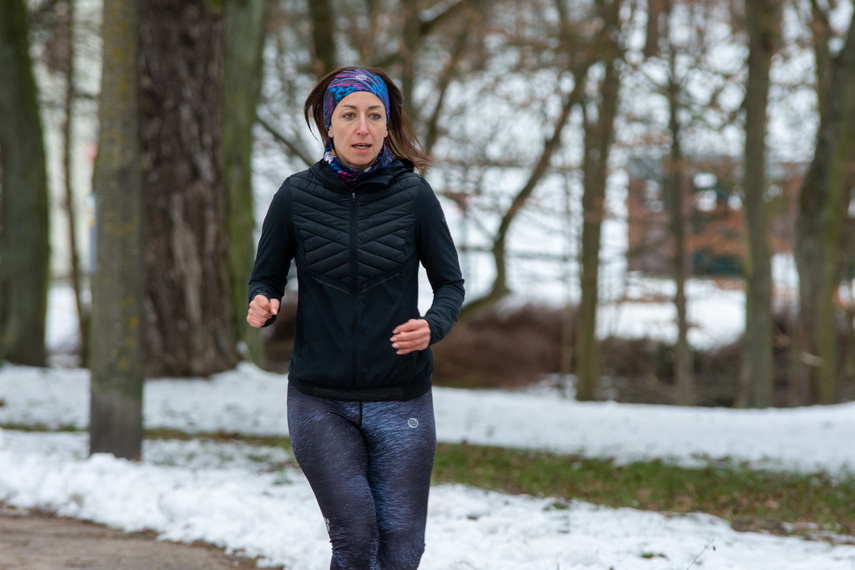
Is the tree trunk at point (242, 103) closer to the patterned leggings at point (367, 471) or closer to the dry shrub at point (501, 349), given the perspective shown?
the dry shrub at point (501, 349)

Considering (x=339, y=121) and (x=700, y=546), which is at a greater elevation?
(x=339, y=121)

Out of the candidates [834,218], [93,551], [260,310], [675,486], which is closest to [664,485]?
[675,486]

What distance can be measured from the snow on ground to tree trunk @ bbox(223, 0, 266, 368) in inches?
103

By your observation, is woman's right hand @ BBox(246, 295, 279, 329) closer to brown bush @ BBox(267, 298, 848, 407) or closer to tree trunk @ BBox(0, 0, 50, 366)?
tree trunk @ BBox(0, 0, 50, 366)

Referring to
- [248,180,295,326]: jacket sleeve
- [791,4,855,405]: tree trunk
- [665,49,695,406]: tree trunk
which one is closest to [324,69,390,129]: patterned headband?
[248,180,295,326]: jacket sleeve

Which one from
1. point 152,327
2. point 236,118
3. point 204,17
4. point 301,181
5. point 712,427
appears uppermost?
point 204,17

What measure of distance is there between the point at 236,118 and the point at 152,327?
3.33 metres

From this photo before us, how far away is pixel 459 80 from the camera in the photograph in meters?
15.7

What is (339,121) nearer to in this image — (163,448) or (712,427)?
(163,448)

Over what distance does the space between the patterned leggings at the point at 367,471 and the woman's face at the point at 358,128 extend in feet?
2.42

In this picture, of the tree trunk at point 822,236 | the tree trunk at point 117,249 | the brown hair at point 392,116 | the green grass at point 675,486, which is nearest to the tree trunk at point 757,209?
the tree trunk at point 822,236

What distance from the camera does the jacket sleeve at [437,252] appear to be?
280 cm

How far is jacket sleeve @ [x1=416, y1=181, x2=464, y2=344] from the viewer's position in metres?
2.80

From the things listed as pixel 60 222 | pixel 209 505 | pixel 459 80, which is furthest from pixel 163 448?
pixel 60 222
